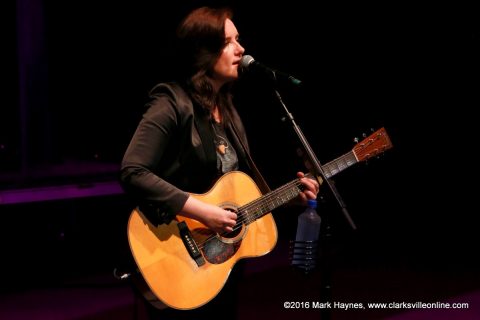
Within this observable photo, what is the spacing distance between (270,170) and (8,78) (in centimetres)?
263

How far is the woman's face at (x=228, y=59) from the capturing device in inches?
104

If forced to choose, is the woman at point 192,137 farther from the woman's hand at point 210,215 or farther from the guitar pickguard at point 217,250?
the guitar pickguard at point 217,250

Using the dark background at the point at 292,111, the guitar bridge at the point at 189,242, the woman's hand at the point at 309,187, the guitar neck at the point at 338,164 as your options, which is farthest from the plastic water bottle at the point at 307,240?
the dark background at the point at 292,111

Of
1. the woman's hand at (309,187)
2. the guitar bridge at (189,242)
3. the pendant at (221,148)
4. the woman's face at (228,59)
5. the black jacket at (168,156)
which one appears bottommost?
the woman's hand at (309,187)

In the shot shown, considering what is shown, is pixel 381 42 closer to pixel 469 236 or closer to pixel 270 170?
pixel 270 170

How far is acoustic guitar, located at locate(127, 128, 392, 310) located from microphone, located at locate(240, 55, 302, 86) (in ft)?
1.53

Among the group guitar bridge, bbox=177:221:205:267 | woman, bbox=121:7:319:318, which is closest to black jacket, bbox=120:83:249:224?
woman, bbox=121:7:319:318

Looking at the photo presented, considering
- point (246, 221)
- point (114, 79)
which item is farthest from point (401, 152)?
point (246, 221)

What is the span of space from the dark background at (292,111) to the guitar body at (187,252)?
8.29 ft

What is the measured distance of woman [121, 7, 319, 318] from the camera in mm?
2383

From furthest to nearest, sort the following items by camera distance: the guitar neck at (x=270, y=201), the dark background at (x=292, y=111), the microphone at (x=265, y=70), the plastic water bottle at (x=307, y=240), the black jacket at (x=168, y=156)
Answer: the dark background at (x=292, y=111) < the guitar neck at (x=270, y=201) < the plastic water bottle at (x=307, y=240) < the microphone at (x=265, y=70) < the black jacket at (x=168, y=156)

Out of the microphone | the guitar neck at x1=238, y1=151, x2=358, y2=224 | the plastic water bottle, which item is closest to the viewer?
the microphone

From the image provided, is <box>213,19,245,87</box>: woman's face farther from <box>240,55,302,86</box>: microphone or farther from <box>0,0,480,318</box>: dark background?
<box>0,0,480,318</box>: dark background

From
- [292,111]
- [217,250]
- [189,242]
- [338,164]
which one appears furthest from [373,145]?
[292,111]
